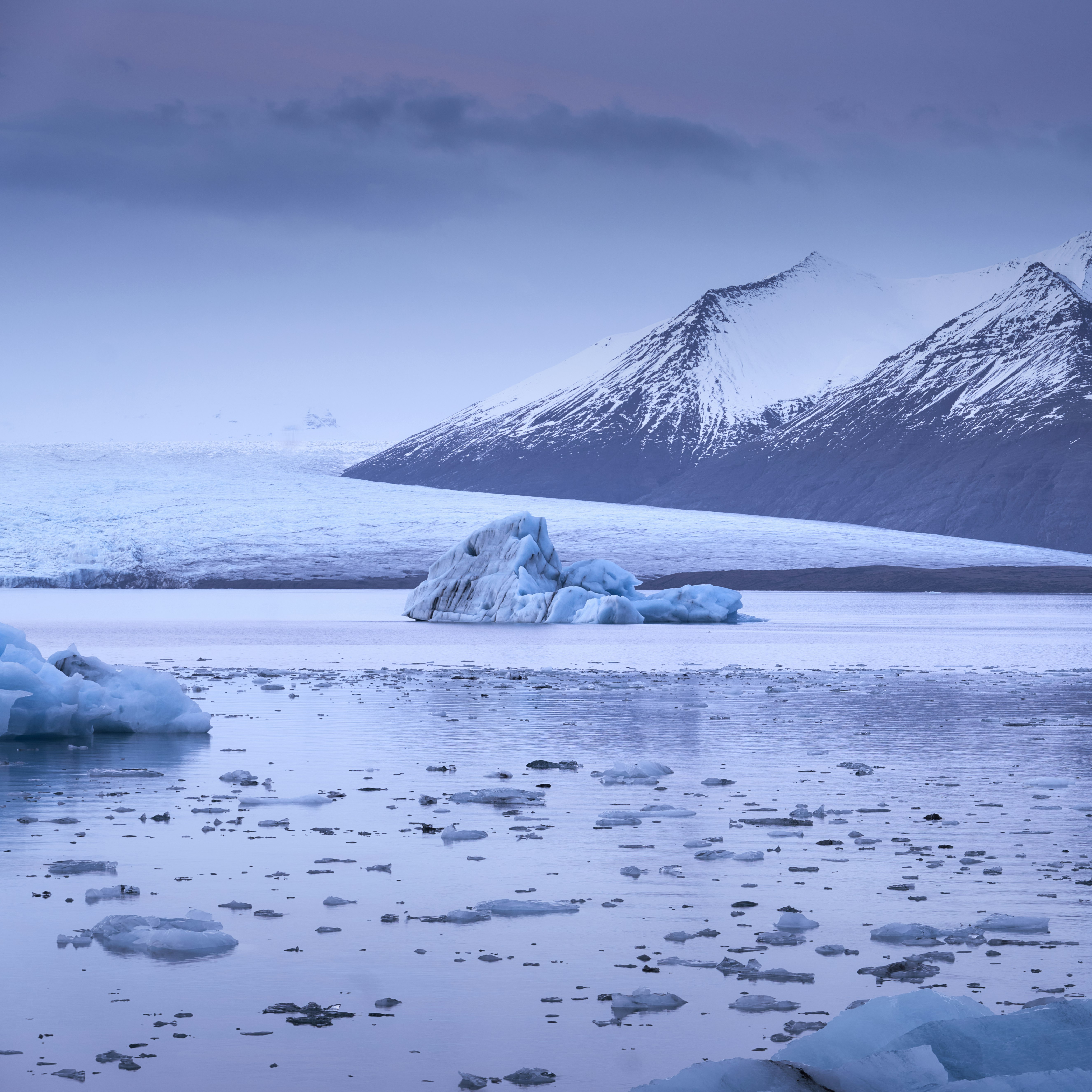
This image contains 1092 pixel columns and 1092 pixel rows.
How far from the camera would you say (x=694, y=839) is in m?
9.49

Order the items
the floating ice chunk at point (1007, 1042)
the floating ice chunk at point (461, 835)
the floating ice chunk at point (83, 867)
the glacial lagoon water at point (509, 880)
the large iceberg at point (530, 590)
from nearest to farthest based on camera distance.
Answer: the floating ice chunk at point (1007, 1042) < the glacial lagoon water at point (509, 880) < the floating ice chunk at point (83, 867) < the floating ice chunk at point (461, 835) < the large iceberg at point (530, 590)

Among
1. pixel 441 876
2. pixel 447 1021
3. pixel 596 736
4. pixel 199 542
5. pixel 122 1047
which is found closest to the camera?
pixel 122 1047

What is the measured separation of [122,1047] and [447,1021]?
1.18 metres

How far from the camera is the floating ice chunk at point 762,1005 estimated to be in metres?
5.85

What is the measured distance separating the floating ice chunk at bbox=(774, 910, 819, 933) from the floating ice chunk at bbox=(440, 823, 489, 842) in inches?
109

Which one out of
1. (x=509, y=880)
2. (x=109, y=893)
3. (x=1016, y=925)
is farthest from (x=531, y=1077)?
(x=109, y=893)

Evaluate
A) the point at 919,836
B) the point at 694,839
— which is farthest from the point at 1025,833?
the point at 694,839

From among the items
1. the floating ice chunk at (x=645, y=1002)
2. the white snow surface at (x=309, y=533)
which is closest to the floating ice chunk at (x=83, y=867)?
the floating ice chunk at (x=645, y=1002)

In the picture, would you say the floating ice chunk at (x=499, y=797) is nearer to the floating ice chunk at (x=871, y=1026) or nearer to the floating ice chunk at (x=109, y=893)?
the floating ice chunk at (x=109, y=893)

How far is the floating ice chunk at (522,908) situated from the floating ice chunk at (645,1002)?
5.11ft

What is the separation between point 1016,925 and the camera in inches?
279

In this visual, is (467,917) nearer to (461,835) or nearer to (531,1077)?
(461,835)

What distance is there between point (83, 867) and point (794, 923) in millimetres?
3944

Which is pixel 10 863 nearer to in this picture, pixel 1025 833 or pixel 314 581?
pixel 1025 833
